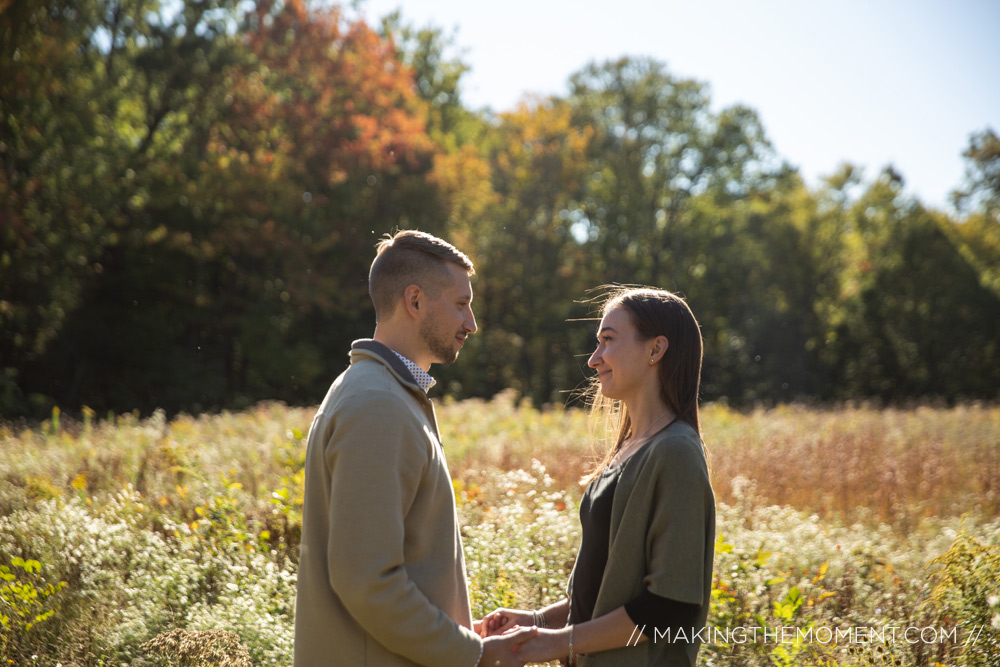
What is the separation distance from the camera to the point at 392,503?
2.18 metres

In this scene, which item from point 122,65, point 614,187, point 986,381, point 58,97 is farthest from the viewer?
point 614,187

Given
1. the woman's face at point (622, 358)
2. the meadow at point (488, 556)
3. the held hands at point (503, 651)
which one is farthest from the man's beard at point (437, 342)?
the meadow at point (488, 556)

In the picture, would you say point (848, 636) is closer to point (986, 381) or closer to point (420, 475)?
point (420, 475)

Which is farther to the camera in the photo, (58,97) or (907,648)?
(58,97)

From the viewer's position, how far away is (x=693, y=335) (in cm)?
282

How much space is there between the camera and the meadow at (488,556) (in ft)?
13.7

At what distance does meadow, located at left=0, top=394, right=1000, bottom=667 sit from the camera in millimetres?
4164

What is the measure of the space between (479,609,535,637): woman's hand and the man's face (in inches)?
39.8

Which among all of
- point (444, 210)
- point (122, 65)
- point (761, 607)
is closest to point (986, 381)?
point (444, 210)

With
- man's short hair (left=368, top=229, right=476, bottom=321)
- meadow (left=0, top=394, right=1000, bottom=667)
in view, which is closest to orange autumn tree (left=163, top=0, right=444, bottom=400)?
meadow (left=0, top=394, right=1000, bottom=667)

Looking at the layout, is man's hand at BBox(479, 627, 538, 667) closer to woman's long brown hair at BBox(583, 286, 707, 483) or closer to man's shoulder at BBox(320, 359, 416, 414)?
man's shoulder at BBox(320, 359, 416, 414)

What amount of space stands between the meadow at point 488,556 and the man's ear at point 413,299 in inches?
78.8

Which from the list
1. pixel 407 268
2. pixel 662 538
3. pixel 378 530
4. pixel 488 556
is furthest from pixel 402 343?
pixel 488 556

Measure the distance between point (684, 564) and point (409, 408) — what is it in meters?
0.98
